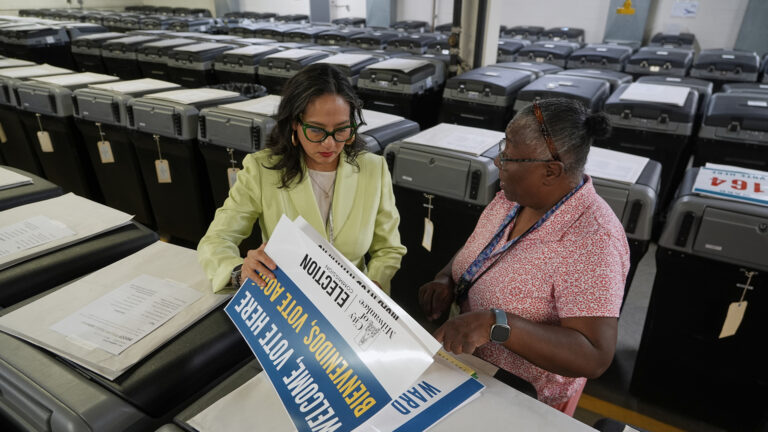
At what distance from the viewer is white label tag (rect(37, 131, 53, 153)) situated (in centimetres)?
338

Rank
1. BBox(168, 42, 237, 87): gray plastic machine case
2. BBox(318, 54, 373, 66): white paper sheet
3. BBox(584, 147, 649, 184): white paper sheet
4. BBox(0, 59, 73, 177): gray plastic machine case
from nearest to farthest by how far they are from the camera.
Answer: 1. BBox(584, 147, 649, 184): white paper sheet
2. BBox(0, 59, 73, 177): gray plastic machine case
3. BBox(318, 54, 373, 66): white paper sheet
4. BBox(168, 42, 237, 87): gray plastic machine case

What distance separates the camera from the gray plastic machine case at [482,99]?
3.51 metres

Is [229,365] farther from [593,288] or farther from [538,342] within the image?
[593,288]

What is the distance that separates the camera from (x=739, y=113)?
9.39 feet

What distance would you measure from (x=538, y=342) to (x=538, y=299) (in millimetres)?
156

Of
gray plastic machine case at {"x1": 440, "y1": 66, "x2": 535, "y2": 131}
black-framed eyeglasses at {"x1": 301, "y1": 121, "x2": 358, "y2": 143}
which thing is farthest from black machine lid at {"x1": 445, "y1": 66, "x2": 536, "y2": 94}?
black-framed eyeglasses at {"x1": 301, "y1": 121, "x2": 358, "y2": 143}

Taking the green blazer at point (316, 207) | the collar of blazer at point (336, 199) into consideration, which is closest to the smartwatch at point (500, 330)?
the green blazer at point (316, 207)

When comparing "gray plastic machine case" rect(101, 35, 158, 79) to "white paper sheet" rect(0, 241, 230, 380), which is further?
"gray plastic machine case" rect(101, 35, 158, 79)

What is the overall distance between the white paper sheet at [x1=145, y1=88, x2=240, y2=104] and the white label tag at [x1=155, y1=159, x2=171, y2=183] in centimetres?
→ 40

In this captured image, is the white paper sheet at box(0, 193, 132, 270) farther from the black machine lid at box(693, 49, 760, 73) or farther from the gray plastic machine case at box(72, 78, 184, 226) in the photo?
the black machine lid at box(693, 49, 760, 73)

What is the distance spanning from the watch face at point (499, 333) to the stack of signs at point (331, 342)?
0.43 ft

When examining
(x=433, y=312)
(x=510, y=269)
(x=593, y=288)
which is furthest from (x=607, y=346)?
(x=433, y=312)

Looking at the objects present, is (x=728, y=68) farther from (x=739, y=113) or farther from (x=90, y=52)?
(x=90, y=52)

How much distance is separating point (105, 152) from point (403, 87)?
2.36m
